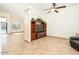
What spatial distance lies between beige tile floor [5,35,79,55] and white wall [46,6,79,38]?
151mm

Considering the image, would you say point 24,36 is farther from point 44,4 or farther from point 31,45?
point 44,4

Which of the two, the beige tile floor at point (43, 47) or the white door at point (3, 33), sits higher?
the white door at point (3, 33)

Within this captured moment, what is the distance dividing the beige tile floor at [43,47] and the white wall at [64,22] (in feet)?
0.49

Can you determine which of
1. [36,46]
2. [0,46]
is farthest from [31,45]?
[0,46]

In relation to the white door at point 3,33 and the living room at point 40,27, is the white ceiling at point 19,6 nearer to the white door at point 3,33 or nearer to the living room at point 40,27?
the living room at point 40,27

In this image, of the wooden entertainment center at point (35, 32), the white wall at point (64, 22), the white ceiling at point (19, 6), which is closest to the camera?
the white ceiling at point (19, 6)

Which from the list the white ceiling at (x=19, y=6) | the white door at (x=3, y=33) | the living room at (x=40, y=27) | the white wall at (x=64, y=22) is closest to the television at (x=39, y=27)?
the living room at (x=40, y=27)

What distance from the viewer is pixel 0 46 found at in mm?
1934

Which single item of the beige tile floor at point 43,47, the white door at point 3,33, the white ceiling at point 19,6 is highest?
the white ceiling at point 19,6

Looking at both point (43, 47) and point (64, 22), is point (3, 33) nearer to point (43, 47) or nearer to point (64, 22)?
point (43, 47)

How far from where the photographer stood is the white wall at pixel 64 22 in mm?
2062

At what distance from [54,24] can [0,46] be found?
3.83 feet

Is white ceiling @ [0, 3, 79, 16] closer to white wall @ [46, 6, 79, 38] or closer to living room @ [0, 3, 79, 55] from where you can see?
living room @ [0, 3, 79, 55]

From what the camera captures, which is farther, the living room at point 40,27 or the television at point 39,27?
the television at point 39,27
